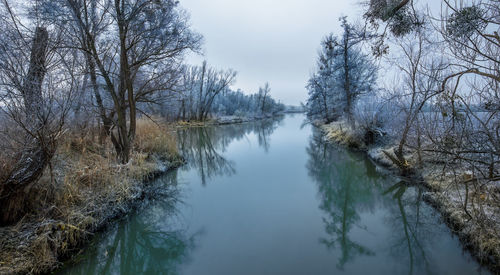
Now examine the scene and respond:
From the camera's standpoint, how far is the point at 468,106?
285cm

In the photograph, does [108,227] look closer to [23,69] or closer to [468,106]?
[23,69]

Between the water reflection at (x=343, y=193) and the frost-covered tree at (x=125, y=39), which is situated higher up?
the frost-covered tree at (x=125, y=39)

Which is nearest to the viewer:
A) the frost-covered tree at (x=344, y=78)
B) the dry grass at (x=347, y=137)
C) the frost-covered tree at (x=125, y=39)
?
the frost-covered tree at (x=125, y=39)

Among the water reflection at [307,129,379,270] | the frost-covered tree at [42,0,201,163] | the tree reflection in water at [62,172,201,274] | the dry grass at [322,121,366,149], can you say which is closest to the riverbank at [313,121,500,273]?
the water reflection at [307,129,379,270]

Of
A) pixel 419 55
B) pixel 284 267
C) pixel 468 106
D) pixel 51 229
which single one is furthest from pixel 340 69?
pixel 51 229

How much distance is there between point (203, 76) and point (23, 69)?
30.0 meters

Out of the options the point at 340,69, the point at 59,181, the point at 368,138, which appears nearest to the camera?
the point at 59,181

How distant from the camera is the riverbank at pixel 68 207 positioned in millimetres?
2887

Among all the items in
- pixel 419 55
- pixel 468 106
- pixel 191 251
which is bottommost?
pixel 191 251

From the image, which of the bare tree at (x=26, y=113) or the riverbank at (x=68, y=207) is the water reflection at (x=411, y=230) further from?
the bare tree at (x=26, y=113)

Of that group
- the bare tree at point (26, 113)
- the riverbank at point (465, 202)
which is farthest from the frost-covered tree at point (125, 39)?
the riverbank at point (465, 202)

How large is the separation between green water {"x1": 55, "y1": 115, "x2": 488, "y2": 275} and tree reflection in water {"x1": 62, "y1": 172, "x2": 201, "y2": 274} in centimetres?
1

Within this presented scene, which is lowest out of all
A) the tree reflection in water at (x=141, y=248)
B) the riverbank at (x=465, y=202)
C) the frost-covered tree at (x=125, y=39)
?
the tree reflection in water at (x=141, y=248)

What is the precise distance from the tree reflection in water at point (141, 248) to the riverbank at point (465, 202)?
3.98m
